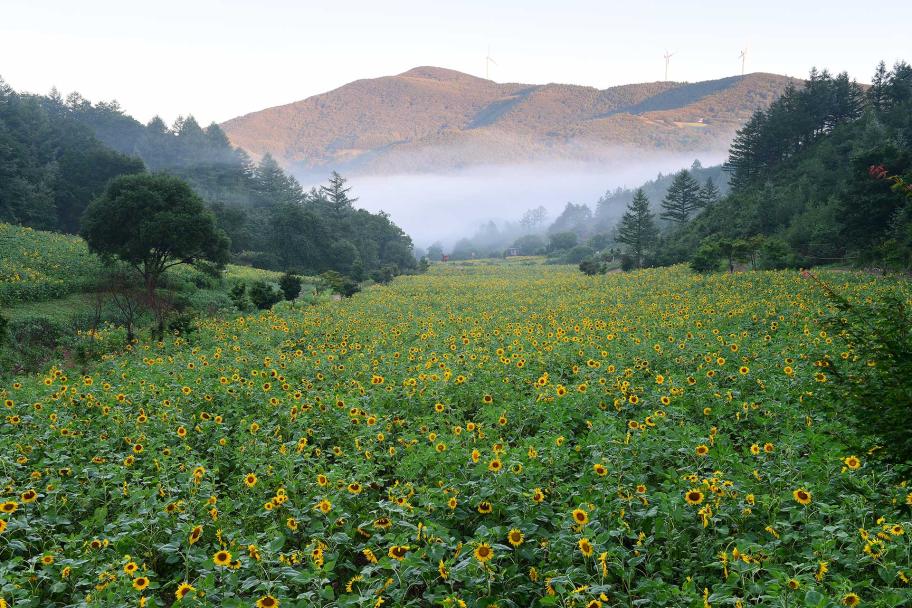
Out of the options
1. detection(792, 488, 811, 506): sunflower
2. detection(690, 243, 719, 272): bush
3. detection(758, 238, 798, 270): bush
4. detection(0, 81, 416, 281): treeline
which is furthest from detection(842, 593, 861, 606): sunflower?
detection(690, 243, 719, 272): bush

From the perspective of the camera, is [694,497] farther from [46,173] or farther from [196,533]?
[46,173]

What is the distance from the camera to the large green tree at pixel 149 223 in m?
20.5

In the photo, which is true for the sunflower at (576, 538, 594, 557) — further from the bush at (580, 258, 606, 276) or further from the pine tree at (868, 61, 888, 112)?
the pine tree at (868, 61, 888, 112)

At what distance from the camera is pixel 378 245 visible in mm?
65500

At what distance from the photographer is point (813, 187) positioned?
4025cm

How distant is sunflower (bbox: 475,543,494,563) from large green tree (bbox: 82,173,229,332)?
2147 centimetres

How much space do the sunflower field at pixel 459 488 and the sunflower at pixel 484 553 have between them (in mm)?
19

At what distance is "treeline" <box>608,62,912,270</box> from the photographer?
24.8 metres

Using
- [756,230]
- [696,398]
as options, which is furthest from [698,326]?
[756,230]

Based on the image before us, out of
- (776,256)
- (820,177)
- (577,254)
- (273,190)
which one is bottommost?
(776,256)

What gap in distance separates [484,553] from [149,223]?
21886mm

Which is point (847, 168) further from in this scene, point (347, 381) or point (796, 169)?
point (347, 381)

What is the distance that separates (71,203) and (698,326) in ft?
176

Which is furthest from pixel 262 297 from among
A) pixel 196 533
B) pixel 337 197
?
pixel 337 197
